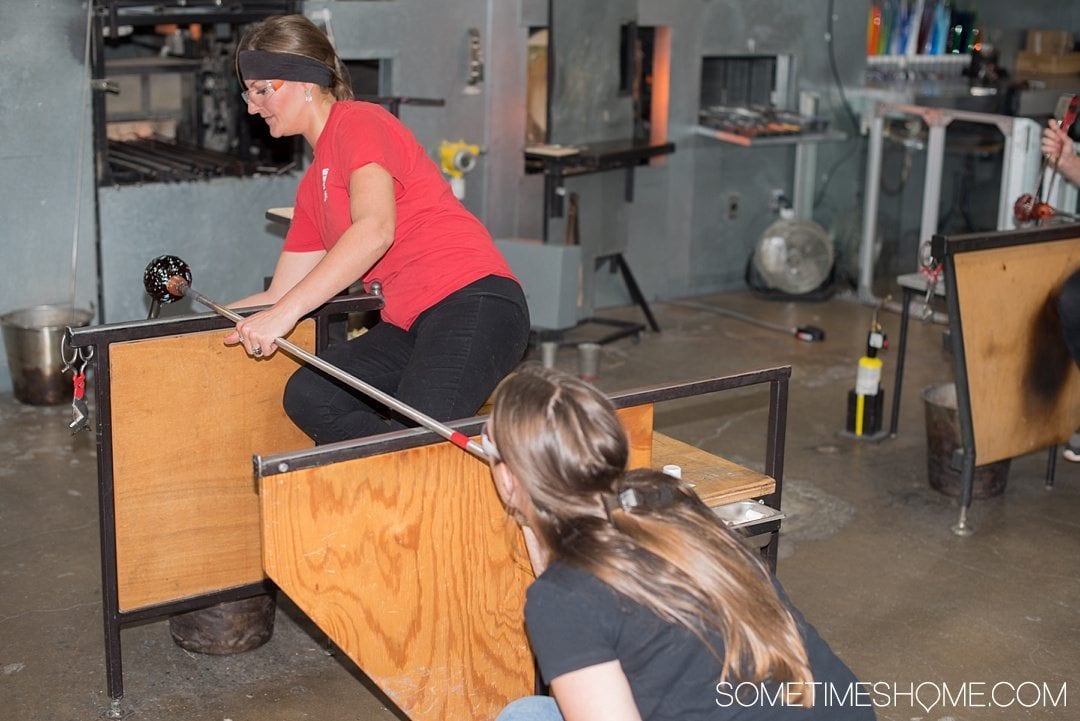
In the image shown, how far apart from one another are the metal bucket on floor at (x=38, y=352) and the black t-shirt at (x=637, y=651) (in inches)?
145

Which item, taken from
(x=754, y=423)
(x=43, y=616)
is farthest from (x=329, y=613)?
(x=754, y=423)

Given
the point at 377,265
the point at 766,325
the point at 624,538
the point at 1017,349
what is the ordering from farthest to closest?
the point at 766,325 < the point at 1017,349 < the point at 377,265 < the point at 624,538

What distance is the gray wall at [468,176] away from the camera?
5.02m

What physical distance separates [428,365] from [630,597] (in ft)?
3.74

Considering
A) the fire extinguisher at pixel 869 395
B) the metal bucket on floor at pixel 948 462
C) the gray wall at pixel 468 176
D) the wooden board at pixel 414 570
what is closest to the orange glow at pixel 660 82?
the gray wall at pixel 468 176

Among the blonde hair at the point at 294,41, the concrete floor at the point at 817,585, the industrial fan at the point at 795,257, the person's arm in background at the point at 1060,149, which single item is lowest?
the concrete floor at the point at 817,585

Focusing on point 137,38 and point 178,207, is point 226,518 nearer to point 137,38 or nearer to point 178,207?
point 178,207

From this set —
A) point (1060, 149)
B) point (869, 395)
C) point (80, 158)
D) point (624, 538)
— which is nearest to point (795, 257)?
point (869, 395)

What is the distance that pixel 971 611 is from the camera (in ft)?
11.7

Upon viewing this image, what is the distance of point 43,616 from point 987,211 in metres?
6.09

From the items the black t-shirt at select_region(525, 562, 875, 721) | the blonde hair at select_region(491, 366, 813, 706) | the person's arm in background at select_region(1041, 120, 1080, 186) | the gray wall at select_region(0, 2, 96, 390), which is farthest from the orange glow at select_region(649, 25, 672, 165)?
the black t-shirt at select_region(525, 562, 875, 721)

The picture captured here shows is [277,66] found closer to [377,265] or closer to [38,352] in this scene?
[377,265]

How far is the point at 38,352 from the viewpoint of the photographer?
4.96 m

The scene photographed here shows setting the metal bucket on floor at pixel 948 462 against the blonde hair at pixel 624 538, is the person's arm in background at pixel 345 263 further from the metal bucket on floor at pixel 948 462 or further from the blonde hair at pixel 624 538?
the metal bucket on floor at pixel 948 462
